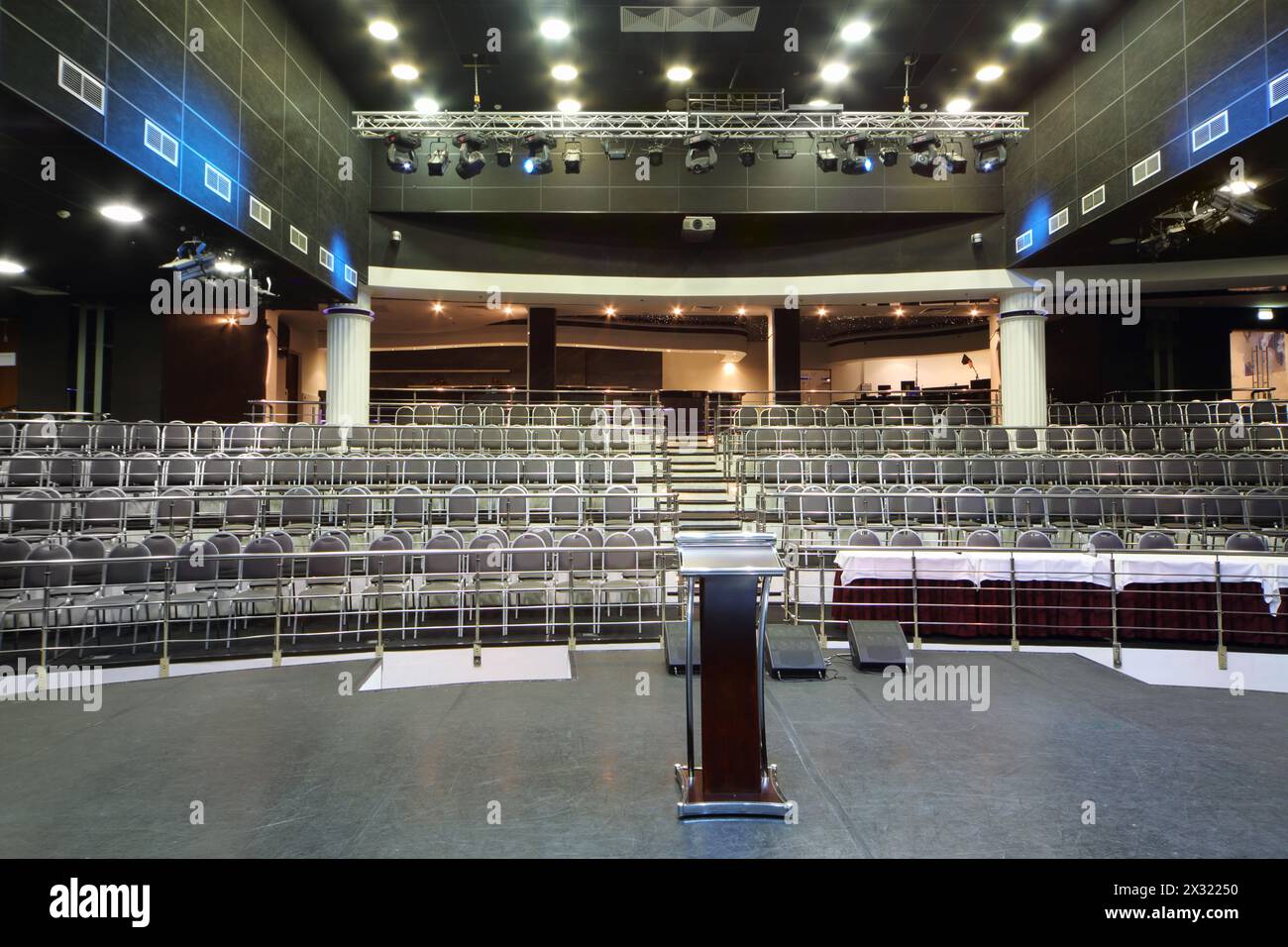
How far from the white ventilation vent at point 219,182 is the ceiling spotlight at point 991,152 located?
1036 centimetres

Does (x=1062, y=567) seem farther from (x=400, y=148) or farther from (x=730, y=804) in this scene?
(x=400, y=148)

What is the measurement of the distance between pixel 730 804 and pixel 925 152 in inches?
425

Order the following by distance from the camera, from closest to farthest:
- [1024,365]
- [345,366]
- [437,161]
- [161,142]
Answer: [161,142] < [437,161] < [345,366] < [1024,365]

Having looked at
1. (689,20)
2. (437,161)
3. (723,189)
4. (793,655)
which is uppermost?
(689,20)

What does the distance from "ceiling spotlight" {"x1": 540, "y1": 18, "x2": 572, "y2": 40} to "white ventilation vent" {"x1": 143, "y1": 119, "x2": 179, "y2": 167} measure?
5133 mm

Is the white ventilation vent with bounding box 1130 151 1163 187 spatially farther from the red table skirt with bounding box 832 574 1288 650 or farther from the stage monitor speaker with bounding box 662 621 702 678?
the stage monitor speaker with bounding box 662 621 702 678

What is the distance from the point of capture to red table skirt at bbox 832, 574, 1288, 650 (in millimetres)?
5289

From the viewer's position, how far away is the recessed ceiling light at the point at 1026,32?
9.76 metres

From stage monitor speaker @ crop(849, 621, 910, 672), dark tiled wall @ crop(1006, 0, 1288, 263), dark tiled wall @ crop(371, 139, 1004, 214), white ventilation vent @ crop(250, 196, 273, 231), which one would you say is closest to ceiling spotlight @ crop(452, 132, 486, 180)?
dark tiled wall @ crop(371, 139, 1004, 214)

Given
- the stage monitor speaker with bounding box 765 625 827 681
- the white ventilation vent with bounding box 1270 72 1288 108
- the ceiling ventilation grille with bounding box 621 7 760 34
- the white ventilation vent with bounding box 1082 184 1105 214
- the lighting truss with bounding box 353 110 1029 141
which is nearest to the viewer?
the stage monitor speaker with bounding box 765 625 827 681

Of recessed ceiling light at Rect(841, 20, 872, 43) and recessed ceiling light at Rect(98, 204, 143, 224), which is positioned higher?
recessed ceiling light at Rect(841, 20, 872, 43)

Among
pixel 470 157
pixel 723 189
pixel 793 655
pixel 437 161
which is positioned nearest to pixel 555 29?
pixel 470 157

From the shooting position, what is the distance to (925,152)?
1047 centimetres

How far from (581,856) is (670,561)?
4.56 m
